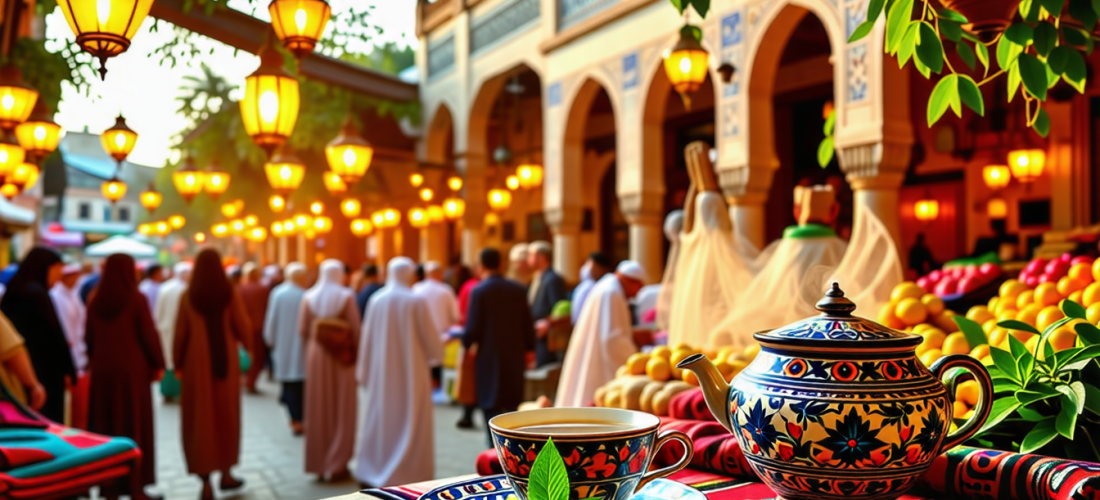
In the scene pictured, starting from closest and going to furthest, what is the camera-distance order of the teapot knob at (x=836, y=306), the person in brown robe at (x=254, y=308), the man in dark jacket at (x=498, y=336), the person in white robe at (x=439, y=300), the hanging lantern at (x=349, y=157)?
the teapot knob at (x=836, y=306) → the hanging lantern at (x=349, y=157) → the man in dark jacket at (x=498, y=336) → the person in white robe at (x=439, y=300) → the person in brown robe at (x=254, y=308)

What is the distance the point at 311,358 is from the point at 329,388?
0.28 meters

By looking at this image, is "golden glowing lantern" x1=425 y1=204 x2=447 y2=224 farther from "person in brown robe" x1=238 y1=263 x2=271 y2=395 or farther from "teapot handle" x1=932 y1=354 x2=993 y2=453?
"teapot handle" x1=932 y1=354 x2=993 y2=453

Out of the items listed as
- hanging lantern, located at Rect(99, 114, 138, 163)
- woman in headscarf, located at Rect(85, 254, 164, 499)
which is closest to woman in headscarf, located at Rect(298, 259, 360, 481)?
woman in headscarf, located at Rect(85, 254, 164, 499)

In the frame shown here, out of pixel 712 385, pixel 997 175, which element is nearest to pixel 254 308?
pixel 997 175

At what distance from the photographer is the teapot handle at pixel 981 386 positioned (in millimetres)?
1128

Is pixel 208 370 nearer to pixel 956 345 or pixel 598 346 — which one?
pixel 598 346

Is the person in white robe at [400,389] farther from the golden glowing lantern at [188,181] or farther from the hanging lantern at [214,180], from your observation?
the golden glowing lantern at [188,181]

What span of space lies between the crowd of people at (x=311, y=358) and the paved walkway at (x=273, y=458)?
0.19 meters

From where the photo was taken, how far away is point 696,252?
4.72 metres

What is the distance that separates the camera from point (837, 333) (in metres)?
1.13

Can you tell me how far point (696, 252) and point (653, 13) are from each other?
614 cm

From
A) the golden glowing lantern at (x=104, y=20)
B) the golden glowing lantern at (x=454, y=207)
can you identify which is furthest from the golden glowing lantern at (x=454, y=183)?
the golden glowing lantern at (x=104, y=20)

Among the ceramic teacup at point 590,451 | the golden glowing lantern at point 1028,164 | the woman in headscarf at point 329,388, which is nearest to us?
the ceramic teacup at point 590,451

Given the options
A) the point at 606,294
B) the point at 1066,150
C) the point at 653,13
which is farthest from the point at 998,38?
the point at 1066,150
